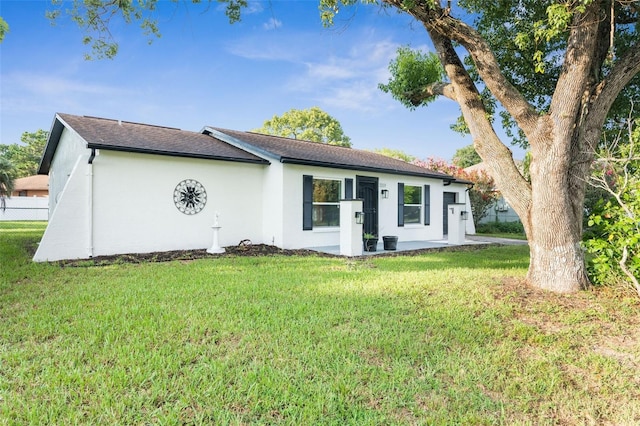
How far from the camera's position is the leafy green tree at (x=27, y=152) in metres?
39.9

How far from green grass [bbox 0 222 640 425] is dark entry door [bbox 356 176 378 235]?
6.76 metres

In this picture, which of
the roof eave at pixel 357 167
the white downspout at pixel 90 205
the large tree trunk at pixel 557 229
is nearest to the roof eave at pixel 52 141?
the white downspout at pixel 90 205

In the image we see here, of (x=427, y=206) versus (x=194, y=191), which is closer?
(x=194, y=191)

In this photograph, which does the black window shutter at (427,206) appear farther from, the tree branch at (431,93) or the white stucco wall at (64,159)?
the white stucco wall at (64,159)

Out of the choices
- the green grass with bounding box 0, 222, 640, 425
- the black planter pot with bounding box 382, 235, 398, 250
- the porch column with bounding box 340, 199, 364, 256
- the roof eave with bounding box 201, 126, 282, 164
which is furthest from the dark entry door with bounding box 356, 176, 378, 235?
the green grass with bounding box 0, 222, 640, 425

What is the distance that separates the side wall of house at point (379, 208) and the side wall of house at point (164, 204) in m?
1.20

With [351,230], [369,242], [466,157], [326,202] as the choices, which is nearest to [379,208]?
[326,202]

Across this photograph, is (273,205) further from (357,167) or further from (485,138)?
(485,138)

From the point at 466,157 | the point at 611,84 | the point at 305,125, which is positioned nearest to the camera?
the point at 611,84

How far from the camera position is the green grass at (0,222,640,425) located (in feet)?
7.85

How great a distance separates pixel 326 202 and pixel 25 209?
27.6 m

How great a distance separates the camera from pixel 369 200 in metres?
12.7

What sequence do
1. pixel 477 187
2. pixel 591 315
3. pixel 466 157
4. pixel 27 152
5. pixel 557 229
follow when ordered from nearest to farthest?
pixel 591 315 → pixel 557 229 → pixel 477 187 → pixel 27 152 → pixel 466 157

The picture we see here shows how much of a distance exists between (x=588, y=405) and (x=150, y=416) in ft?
9.82
